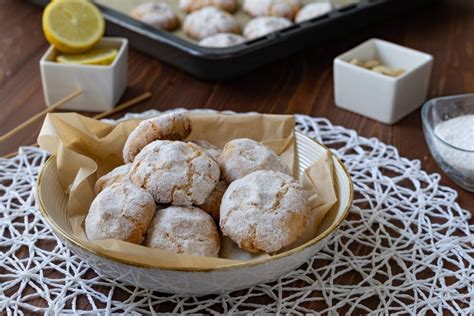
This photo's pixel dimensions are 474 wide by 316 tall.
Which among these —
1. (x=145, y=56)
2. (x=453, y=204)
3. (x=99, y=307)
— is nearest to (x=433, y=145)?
(x=453, y=204)

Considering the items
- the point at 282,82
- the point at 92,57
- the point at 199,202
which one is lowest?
the point at 282,82

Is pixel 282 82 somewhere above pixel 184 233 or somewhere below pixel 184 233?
below

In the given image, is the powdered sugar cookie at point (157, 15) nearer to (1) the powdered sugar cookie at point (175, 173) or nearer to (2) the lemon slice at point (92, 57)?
(2) the lemon slice at point (92, 57)

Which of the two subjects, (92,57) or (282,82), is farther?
(282,82)

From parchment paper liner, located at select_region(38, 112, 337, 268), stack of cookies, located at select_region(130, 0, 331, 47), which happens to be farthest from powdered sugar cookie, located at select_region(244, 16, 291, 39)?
parchment paper liner, located at select_region(38, 112, 337, 268)

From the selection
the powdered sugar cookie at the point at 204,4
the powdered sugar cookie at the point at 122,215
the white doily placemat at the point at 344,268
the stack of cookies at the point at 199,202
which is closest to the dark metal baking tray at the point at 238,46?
the powdered sugar cookie at the point at 204,4

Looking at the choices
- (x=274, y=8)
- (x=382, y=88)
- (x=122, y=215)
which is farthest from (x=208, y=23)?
(x=122, y=215)

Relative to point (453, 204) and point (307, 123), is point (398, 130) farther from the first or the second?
point (453, 204)

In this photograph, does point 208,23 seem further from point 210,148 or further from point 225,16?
point 210,148
